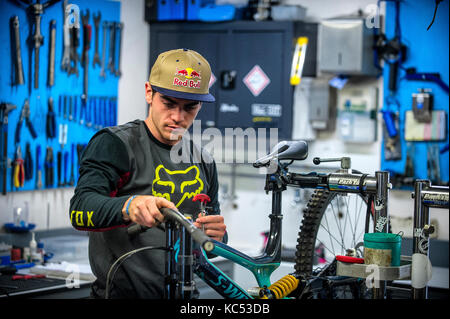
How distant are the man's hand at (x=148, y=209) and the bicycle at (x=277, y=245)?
0.02 m

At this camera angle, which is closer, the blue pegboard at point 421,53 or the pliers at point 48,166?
the pliers at point 48,166

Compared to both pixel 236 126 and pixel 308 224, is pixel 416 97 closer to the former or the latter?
pixel 236 126

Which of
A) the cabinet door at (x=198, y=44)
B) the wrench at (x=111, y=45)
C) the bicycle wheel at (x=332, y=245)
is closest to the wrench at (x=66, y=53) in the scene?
the wrench at (x=111, y=45)

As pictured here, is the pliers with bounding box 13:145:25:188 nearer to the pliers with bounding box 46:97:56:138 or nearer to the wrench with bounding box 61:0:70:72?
the pliers with bounding box 46:97:56:138

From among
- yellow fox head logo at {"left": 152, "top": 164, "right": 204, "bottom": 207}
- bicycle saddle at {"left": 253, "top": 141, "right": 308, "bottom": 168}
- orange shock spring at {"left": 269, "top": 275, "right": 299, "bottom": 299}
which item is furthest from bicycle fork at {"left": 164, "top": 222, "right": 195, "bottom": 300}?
bicycle saddle at {"left": 253, "top": 141, "right": 308, "bottom": 168}

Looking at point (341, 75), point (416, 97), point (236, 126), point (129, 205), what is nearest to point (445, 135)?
point (416, 97)

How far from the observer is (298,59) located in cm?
467

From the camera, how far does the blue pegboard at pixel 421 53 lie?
14.2 feet

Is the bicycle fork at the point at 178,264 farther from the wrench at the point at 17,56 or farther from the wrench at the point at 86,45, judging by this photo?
the wrench at the point at 86,45

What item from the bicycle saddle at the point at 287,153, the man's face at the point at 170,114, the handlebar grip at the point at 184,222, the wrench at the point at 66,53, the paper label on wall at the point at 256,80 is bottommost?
the handlebar grip at the point at 184,222

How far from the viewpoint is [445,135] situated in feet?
14.3

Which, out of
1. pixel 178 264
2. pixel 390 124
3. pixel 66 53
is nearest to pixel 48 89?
pixel 66 53

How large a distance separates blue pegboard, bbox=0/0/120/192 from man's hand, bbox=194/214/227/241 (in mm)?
2433
